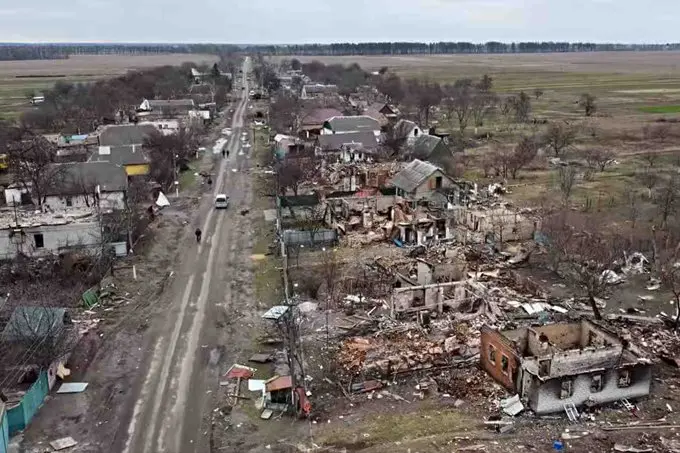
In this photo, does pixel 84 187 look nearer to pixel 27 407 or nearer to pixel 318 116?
pixel 27 407

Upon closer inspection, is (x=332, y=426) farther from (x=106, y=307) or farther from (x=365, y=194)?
(x=365, y=194)

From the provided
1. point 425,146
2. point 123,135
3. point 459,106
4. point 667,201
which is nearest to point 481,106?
point 459,106

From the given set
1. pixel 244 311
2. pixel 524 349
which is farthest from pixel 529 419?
pixel 244 311

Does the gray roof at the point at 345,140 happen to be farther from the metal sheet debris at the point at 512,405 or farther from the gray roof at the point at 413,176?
the metal sheet debris at the point at 512,405

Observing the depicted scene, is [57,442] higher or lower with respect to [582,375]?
lower

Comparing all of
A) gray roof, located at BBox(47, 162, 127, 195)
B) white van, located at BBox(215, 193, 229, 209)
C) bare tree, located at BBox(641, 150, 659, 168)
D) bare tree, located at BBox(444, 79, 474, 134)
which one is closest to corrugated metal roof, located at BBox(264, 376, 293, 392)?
white van, located at BBox(215, 193, 229, 209)

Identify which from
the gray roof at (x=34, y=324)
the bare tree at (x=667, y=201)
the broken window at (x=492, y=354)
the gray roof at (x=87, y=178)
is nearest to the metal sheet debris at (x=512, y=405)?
the broken window at (x=492, y=354)

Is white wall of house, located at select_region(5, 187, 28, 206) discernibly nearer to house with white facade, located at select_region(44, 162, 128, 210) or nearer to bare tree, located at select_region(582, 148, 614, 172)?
house with white facade, located at select_region(44, 162, 128, 210)
